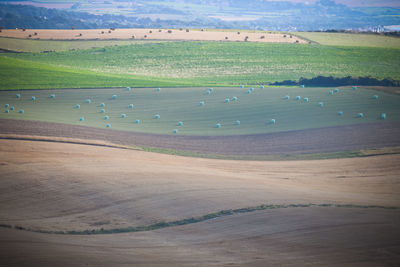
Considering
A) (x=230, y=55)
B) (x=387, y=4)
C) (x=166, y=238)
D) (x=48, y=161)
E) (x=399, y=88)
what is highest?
(x=387, y=4)

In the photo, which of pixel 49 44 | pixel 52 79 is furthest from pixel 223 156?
pixel 49 44

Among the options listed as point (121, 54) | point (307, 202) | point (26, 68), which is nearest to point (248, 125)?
point (307, 202)

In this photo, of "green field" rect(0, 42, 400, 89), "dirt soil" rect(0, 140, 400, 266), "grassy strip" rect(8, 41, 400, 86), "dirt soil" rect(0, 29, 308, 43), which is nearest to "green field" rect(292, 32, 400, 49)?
"dirt soil" rect(0, 29, 308, 43)

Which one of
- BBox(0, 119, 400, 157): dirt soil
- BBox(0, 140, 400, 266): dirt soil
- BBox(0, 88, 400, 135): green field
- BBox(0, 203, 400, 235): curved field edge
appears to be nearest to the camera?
BBox(0, 140, 400, 266): dirt soil

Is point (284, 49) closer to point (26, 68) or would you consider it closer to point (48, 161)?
point (26, 68)

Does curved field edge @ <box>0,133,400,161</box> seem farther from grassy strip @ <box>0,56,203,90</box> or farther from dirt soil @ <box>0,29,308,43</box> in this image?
dirt soil @ <box>0,29,308,43</box>

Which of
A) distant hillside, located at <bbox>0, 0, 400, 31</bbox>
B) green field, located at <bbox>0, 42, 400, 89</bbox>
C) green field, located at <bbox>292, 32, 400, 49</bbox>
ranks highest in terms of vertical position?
distant hillside, located at <bbox>0, 0, 400, 31</bbox>
